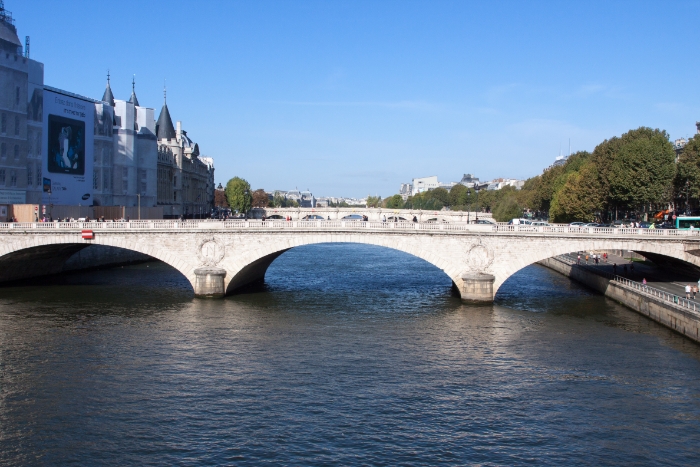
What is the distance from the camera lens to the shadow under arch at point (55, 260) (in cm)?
5581

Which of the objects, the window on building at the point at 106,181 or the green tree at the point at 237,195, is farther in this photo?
the green tree at the point at 237,195

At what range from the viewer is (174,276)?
6506 centimetres

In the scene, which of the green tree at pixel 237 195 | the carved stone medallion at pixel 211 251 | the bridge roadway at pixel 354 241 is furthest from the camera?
the green tree at pixel 237 195

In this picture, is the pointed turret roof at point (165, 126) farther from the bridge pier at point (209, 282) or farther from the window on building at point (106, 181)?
the bridge pier at point (209, 282)

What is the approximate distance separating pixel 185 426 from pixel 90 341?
14.3 meters

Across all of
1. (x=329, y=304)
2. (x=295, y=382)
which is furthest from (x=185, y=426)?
(x=329, y=304)

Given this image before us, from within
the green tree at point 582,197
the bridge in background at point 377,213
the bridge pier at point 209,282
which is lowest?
the bridge pier at point 209,282

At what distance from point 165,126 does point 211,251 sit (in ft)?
232

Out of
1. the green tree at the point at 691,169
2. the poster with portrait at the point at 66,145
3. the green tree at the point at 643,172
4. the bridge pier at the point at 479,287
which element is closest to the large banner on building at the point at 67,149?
the poster with portrait at the point at 66,145

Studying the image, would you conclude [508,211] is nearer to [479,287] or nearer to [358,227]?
[358,227]

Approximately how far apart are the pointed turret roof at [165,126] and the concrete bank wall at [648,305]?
7547 cm

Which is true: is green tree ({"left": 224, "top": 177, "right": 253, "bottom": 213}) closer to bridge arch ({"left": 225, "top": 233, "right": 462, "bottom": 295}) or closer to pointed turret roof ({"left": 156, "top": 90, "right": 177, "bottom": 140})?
pointed turret roof ({"left": 156, "top": 90, "right": 177, "bottom": 140})

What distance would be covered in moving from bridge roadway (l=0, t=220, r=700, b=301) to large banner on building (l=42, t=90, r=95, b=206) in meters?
20.9

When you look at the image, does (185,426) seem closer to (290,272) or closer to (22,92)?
(290,272)
